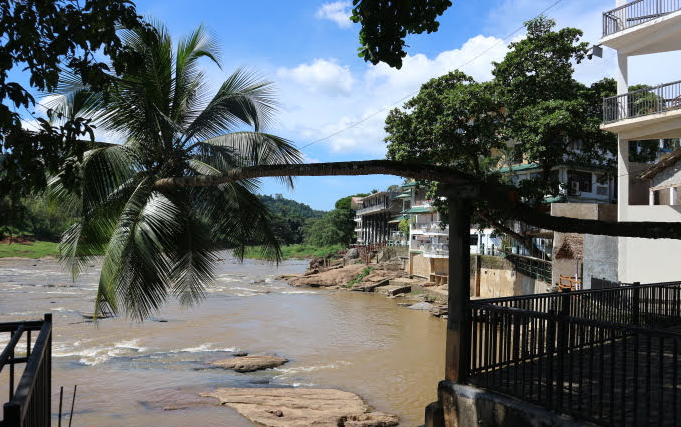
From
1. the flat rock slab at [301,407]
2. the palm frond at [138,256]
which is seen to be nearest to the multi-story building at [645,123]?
the flat rock slab at [301,407]

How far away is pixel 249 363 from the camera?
16734mm

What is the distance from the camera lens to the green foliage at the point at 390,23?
6.89 m

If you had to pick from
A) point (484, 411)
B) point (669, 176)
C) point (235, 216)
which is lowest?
point (484, 411)

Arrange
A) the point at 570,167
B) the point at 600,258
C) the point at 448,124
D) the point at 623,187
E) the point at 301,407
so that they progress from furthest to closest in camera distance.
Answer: the point at 570,167
the point at 448,124
the point at 600,258
the point at 623,187
the point at 301,407

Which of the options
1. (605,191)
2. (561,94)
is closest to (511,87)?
(561,94)

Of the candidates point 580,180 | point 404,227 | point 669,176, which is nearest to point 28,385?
→ point 669,176

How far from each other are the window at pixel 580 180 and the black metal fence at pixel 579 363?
21906 mm

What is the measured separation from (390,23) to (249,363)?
12768 millimetres

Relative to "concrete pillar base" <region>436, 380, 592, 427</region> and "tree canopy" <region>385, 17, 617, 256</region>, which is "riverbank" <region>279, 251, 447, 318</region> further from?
"concrete pillar base" <region>436, 380, 592, 427</region>

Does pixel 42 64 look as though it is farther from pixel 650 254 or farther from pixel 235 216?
pixel 650 254

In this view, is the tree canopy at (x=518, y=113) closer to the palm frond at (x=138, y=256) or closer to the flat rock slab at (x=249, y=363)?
the flat rock slab at (x=249, y=363)

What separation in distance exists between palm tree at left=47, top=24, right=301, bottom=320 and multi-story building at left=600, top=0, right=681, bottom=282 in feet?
45.2

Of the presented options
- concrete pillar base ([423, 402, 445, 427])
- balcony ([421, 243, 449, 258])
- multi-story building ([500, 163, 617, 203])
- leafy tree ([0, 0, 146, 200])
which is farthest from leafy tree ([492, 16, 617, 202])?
leafy tree ([0, 0, 146, 200])

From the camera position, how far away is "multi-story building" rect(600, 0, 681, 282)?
16.8 metres
